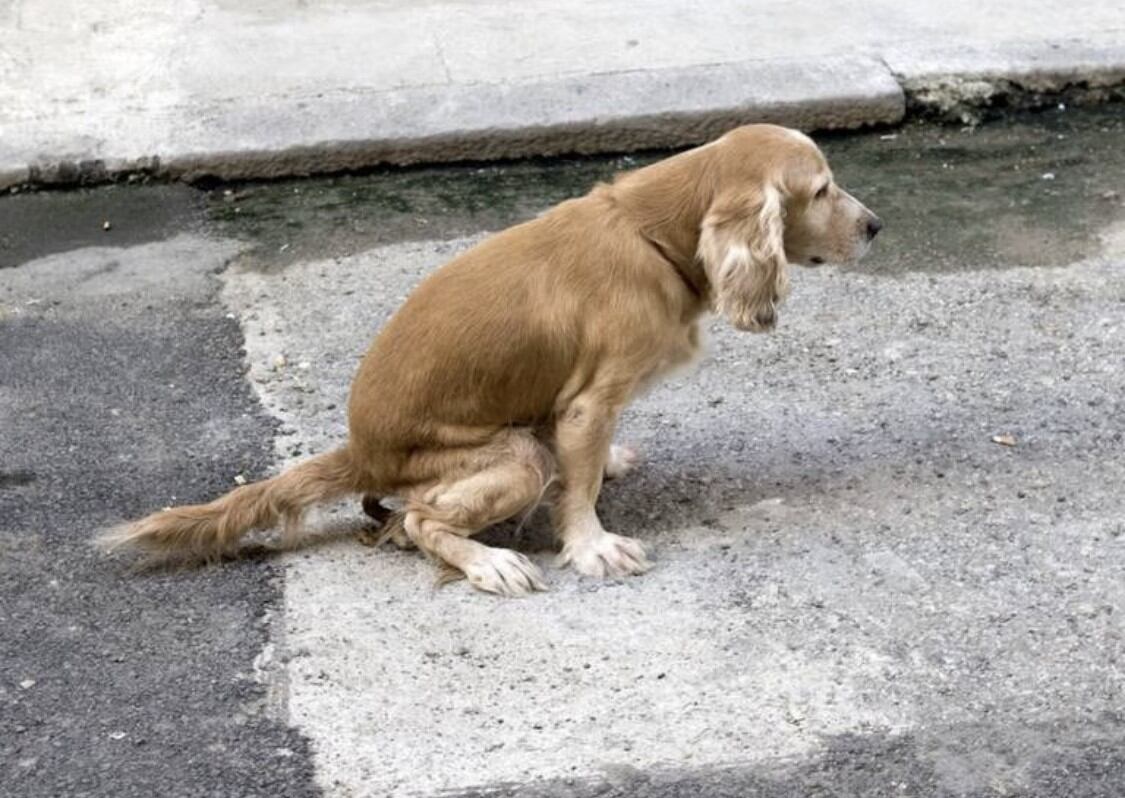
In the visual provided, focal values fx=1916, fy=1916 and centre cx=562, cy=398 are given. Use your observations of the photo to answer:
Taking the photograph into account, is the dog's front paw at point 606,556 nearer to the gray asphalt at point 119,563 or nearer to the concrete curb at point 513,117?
the gray asphalt at point 119,563

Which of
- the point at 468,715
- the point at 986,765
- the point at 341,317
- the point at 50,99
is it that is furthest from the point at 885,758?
the point at 50,99

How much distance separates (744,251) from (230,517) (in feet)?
4.60

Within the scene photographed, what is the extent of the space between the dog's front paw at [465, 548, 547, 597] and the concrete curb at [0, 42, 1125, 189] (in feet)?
9.61

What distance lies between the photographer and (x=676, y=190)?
4.71m

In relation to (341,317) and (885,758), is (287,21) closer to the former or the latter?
(341,317)

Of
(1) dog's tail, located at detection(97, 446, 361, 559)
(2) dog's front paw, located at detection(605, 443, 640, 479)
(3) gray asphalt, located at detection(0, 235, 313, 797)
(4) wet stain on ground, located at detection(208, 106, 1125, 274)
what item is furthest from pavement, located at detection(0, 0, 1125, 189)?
(1) dog's tail, located at detection(97, 446, 361, 559)

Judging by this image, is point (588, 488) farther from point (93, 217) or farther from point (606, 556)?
point (93, 217)

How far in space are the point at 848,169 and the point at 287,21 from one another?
8.63ft

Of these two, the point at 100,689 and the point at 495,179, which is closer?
the point at 100,689

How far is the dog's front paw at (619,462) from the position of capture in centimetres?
514

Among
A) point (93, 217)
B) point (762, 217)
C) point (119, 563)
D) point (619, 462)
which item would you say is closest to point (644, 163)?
point (93, 217)

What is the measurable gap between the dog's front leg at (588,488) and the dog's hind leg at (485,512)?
0.07 metres

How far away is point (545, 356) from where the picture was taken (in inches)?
183

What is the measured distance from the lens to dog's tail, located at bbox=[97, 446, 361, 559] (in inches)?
183
